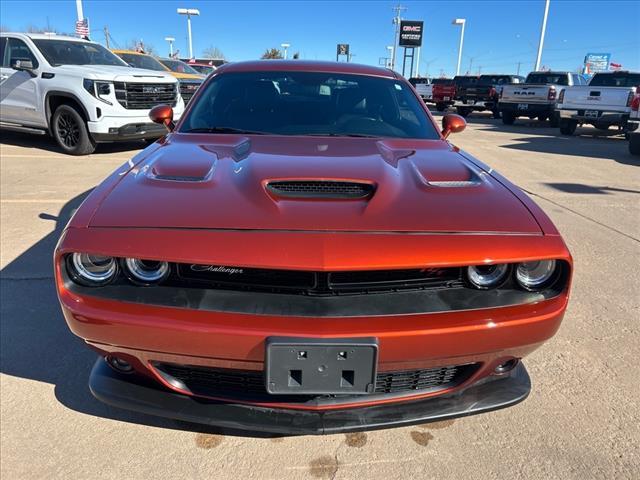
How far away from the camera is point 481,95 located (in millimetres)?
21750

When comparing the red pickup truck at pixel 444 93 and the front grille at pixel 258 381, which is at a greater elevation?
the red pickup truck at pixel 444 93

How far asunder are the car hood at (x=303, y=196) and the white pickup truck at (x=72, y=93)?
6219 millimetres

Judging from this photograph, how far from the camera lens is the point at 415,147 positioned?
2.63m

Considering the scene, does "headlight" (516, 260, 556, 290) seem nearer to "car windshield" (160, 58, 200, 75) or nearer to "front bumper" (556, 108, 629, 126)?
"front bumper" (556, 108, 629, 126)

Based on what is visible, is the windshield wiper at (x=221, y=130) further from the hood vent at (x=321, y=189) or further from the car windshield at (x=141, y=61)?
the car windshield at (x=141, y=61)

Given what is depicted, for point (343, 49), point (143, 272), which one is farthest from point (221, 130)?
point (343, 49)

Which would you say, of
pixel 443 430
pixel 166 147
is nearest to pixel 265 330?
pixel 443 430

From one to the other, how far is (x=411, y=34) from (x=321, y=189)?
44555 millimetres

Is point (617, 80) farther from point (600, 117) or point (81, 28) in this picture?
point (81, 28)

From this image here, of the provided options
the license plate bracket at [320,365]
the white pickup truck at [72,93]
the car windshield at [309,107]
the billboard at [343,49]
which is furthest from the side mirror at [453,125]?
the billboard at [343,49]

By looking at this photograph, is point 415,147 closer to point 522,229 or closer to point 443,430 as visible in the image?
point 522,229

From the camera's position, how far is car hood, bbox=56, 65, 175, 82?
7777 mm

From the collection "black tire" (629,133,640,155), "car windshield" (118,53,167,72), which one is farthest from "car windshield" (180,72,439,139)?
"car windshield" (118,53,167,72)

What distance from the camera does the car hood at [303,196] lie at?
1659 mm
